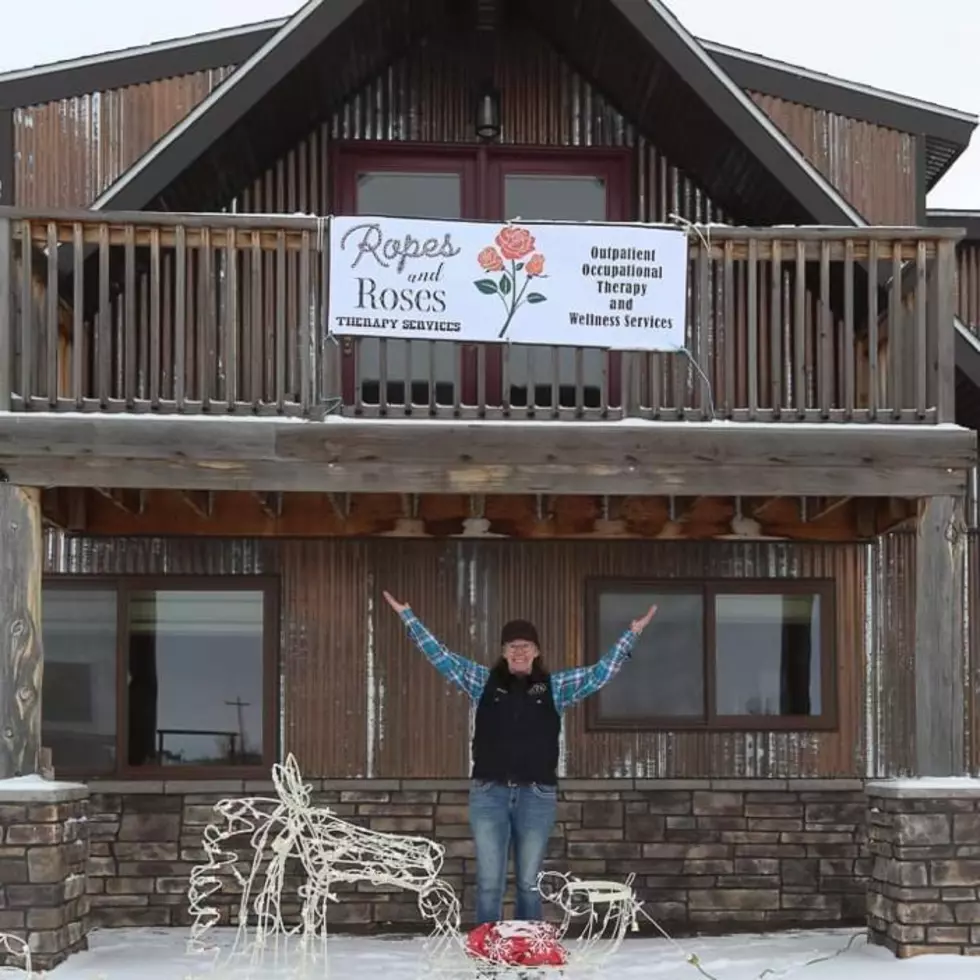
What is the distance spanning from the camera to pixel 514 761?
7379 millimetres

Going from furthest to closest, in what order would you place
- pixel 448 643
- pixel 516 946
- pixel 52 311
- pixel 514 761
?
pixel 448 643 < pixel 52 311 < pixel 514 761 < pixel 516 946

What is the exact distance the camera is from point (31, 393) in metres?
7.78

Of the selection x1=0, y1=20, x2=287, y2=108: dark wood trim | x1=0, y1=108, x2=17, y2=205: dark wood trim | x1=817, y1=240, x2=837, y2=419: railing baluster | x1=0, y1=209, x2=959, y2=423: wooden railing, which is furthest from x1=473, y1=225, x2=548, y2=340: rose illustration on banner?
x1=0, y1=108, x2=17, y2=205: dark wood trim

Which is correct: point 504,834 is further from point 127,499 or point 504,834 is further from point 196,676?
point 127,499

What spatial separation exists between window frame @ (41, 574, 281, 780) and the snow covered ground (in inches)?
39.2

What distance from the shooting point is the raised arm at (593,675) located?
7562mm

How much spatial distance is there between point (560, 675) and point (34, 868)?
9.24 ft

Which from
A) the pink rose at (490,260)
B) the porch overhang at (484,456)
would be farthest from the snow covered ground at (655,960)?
the pink rose at (490,260)

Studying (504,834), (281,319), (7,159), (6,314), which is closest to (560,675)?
(504,834)

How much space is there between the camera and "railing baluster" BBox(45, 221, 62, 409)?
777cm

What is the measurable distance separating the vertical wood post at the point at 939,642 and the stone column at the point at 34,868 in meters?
4.49

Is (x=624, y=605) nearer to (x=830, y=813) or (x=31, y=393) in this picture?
(x=830, y=813)

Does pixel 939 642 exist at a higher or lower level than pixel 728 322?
lower

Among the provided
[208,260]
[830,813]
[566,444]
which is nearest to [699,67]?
[566,444]
